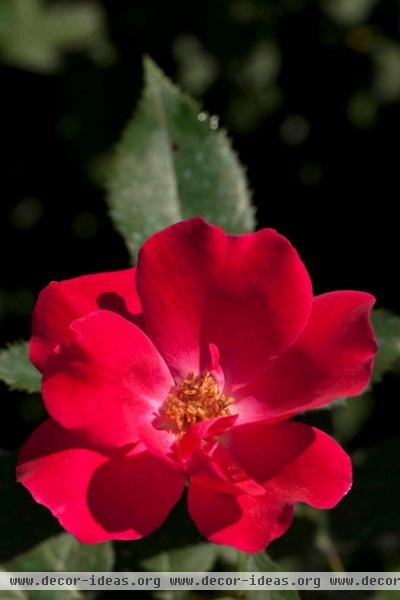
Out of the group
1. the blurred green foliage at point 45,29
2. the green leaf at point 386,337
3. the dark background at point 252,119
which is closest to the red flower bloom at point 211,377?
the green leaf at point 386,337

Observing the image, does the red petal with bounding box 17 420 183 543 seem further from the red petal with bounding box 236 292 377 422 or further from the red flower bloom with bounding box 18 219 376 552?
the red petal with bounding box 236 292 377 422

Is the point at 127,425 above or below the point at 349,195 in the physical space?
above

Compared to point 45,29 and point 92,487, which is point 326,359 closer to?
point 92,487

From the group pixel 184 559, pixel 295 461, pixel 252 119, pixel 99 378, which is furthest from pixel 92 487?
pixel 252 119

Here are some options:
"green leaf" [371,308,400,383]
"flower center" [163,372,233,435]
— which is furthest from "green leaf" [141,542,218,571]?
"green leaf" [371,308,400,383]

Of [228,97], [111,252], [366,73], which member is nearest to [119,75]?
[228,97]

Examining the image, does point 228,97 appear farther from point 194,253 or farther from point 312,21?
point 194,253
